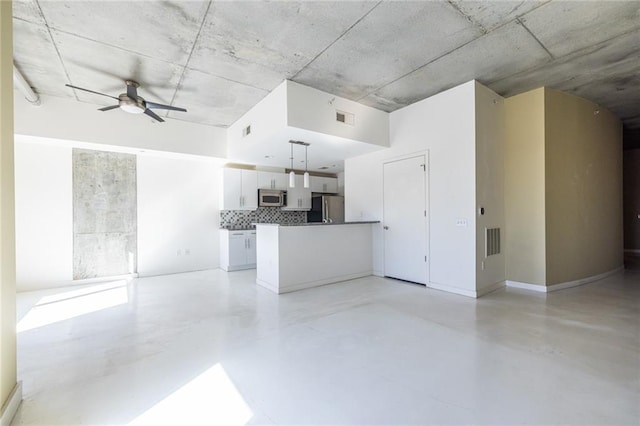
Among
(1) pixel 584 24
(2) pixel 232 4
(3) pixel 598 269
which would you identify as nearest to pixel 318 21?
(2) pixel 232 4

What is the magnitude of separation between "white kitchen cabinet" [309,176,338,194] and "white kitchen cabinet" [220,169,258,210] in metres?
1.69

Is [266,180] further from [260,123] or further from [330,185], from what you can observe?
[260,123]

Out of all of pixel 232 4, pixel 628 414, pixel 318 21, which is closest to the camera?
pixel 628 414

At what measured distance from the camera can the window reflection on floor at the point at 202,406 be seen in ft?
5.06

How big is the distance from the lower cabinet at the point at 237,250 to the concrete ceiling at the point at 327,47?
9.53 ft

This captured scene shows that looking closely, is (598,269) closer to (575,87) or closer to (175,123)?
(575,87)

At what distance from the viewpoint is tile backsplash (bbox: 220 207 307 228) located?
6551 millimetres

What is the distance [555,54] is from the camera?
3197 millimetres

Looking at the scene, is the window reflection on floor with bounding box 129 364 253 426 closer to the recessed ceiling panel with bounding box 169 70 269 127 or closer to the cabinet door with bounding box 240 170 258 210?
the recessed ceiling panel with bounding box 169 70 269 127

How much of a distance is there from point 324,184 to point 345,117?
11.4 feet

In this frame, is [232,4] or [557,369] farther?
[232,4]

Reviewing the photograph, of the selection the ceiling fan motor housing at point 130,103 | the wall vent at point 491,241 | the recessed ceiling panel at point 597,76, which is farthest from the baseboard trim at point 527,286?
the ceiling fan motor housing at point 130,103

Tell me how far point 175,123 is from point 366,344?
5.12m

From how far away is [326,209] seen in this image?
24.0 feet
